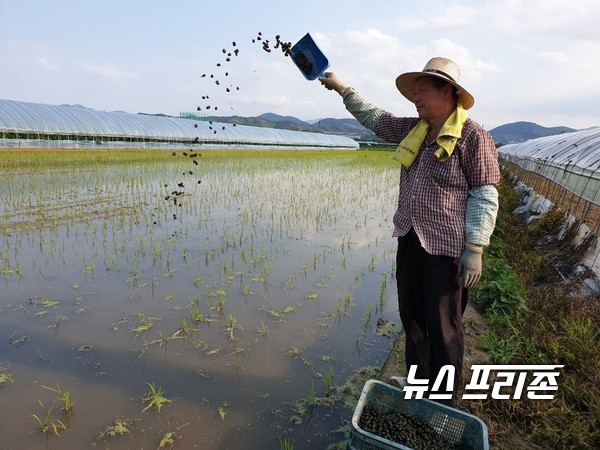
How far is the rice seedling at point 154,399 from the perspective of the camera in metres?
2.08

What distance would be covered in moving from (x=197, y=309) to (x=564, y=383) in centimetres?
252

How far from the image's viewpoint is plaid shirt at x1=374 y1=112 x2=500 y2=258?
164cm

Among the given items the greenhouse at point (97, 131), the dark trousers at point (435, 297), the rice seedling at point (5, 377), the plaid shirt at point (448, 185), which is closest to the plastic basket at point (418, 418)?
the dark trousers at point (435, 297)

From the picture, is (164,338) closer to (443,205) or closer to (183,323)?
(183,323)

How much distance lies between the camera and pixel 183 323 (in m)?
2.89

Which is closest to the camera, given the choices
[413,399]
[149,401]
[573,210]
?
[413,399]

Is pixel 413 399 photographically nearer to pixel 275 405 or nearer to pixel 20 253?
pixel 275 405

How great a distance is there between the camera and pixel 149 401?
2127 mm

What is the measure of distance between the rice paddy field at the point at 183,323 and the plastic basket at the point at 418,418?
38 cm

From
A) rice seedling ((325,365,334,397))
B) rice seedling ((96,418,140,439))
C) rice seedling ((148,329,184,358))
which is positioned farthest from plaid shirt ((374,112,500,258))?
rice seedling ((148,329,184,358))

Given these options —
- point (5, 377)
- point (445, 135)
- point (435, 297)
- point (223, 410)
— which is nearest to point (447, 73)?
point (445, 135)

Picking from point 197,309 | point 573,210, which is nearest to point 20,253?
point 197,309

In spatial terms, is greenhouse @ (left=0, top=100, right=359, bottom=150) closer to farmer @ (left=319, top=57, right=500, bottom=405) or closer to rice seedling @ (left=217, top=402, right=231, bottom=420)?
rice seedling @ (left=217, top=402, right=231, bottom=420)

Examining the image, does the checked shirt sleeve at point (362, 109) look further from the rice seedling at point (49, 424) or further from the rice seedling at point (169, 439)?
the rice seedling at point (49, 424)
